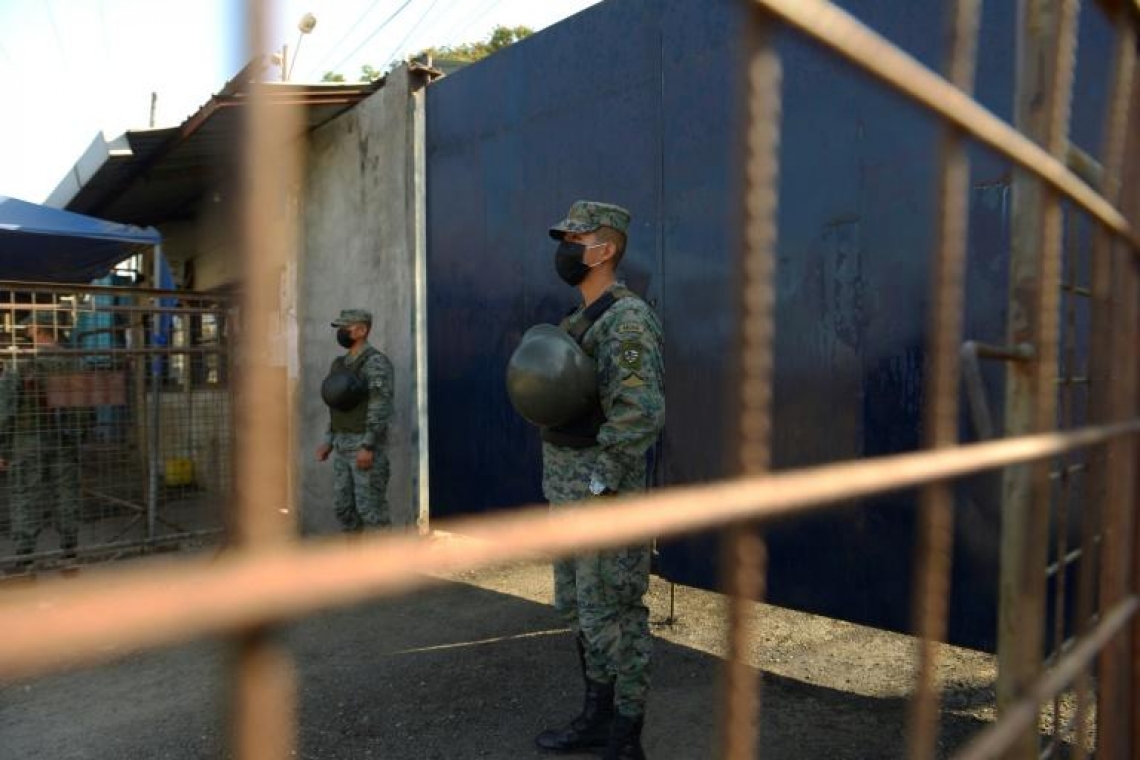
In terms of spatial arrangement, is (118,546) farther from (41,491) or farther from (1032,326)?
(1032,326)

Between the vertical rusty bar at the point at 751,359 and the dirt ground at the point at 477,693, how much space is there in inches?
76.3

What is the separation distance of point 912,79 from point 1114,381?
1.10 m

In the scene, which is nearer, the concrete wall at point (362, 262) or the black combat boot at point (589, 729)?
the black combat boot at point (589, 729)

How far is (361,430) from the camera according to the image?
4512 mm

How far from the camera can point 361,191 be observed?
5469 mm

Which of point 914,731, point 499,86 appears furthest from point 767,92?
point 499,86

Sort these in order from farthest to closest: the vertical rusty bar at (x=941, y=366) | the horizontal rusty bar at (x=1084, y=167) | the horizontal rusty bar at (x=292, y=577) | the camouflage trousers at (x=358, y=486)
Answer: the camouflage trousers at (x=358, y=486) < the horizontal rusty bar at (x=1084, y=167) < the vertical rusty bar at (x=941, y=366) < the horizontal rusty bar at (x=292, y=577)

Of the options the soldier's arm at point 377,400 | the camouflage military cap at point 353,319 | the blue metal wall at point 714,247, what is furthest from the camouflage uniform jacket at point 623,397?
the camouflage military cap at point 353,319

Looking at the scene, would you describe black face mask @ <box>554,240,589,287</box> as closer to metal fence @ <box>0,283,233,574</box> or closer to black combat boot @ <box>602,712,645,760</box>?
black combat boot @ <box>602,712,645,760</box>

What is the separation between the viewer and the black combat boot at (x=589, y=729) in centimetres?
252

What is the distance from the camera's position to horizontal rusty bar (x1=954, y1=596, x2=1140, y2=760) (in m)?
0.85

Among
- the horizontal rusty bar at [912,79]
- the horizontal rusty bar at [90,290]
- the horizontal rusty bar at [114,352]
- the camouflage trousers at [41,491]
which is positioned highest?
the horizontal rusty bar at [90,290]

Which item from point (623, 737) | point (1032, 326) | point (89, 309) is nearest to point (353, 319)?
point (89, 309)

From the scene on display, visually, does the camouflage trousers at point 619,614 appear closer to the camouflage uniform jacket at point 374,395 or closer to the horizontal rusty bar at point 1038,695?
the horizontal rusty bar at point 1038,695
